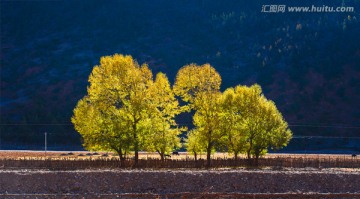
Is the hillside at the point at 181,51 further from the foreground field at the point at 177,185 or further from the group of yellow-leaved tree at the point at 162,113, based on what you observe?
the foreground field at the point at 177,185

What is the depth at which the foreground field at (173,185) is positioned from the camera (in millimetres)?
36531

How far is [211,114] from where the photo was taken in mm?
59562

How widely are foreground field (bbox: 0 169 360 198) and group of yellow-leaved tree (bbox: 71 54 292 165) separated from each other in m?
16.1

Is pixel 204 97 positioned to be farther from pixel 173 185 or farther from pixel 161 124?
pixel 173 185

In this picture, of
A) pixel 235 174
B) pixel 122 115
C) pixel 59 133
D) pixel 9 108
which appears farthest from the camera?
pixel 9 108

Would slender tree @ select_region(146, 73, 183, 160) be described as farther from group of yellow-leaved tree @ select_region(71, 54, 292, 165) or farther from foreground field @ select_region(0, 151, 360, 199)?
foreground field @ select_region(0, 151, 360, 199)

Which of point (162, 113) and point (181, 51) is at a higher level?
point (181, 51)

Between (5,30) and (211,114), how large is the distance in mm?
129510

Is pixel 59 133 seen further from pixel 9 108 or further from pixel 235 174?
pixel 235 174

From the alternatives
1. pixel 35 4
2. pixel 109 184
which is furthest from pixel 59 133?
pixel 35 4

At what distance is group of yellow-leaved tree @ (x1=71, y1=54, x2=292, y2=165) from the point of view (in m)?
56.7

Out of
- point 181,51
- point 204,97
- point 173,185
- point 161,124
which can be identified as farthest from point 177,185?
point 181,51

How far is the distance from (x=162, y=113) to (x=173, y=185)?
72.0 feet

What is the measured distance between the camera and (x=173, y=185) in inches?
1507
